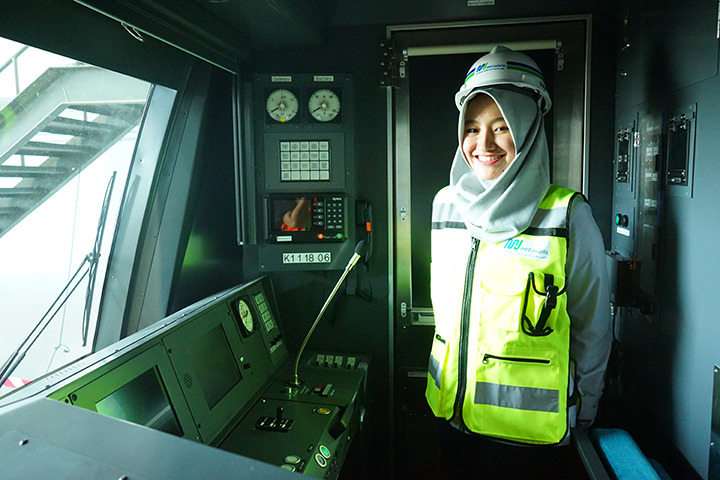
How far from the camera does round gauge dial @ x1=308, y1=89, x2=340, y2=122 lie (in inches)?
94.3

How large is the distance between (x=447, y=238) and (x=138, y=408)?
1.21 metres

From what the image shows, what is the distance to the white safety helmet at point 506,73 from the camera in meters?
1.63

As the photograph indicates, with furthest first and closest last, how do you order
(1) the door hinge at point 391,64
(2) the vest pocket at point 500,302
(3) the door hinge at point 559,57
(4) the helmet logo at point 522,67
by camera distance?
1. (1) the door hinge at point 391,64
2. (3) the door hinge at point 559,57
3. (4) the helmet logo at point 522,67
4. (2) the vest pocket at point 500,302

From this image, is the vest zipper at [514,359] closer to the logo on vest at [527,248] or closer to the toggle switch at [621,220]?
the logo on vest at [527,248]

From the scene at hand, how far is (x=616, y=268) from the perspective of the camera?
195cm

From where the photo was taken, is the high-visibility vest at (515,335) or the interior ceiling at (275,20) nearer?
the high-visibility vest at (515,335)

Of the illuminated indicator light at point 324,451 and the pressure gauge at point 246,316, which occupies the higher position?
the pressure gauge at point 246,316

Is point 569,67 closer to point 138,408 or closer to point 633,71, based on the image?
point 633,71

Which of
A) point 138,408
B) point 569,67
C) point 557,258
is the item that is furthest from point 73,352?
point 569,67

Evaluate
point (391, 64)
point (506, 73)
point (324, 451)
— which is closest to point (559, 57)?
point (391, 64)

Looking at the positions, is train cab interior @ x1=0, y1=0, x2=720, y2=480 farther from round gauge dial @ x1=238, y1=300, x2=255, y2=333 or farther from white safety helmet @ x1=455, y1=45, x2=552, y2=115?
white safety helmet @ x1=455, y1=45, x2=552, y2=115

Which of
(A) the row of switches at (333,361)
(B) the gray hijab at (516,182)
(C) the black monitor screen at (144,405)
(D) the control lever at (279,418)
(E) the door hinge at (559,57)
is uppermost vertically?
(E) the door hinge at (559,57)

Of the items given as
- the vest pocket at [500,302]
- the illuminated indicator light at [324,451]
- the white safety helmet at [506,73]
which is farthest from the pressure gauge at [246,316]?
the white safety helmet at [506,73]

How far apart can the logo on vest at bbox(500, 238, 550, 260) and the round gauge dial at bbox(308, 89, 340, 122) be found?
1177mm
